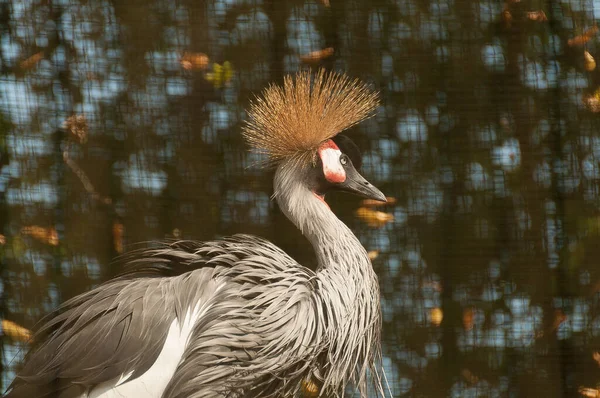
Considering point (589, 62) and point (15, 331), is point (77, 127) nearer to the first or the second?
point (15, 331)

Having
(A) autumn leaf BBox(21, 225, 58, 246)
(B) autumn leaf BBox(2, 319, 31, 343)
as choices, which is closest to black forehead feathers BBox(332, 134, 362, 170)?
(A) autumn leaf BBox(21, 225, 58, 246)

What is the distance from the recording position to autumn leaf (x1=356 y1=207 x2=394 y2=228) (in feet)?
5.32

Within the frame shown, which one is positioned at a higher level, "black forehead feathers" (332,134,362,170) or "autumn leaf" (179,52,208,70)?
"autumn leaf" (179,52,208,70)

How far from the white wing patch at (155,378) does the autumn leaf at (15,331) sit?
0.28 meters

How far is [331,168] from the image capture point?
1478 millimetres

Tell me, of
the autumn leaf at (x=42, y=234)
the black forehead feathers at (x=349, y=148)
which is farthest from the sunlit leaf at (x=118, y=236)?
the black forehead feathers at (x=349, y=148)

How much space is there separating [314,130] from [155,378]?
0.54 meters

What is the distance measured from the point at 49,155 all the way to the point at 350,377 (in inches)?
29.2

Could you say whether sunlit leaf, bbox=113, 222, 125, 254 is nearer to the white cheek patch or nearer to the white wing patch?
the white wing patch

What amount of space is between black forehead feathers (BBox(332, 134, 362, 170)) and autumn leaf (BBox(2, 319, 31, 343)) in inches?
28.3

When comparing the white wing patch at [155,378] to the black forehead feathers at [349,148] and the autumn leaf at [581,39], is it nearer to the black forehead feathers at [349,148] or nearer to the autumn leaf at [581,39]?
the black forehead feathers at [349,148]

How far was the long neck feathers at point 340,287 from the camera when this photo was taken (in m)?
1.36

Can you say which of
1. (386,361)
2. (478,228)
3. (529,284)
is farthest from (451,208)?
(386,361)

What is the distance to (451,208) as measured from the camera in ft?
5.27
